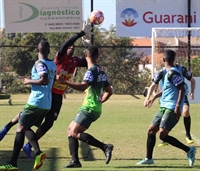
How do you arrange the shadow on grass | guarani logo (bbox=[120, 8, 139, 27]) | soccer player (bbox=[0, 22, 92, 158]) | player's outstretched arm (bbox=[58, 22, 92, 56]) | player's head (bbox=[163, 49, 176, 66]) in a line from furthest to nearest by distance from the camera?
guarani logo (bbox=[120, 8, 139, 27]), the shadow on grass, soccer player (bbox=[0, 22, 92, 158]), player's outstretched arm (bbox=[58, 22, 92, 56]), player's head (bbox=[163, 49, 176, 66])

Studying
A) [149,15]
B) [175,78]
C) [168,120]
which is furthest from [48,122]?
[149,15]

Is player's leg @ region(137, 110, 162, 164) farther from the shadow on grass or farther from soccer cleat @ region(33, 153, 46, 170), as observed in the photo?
soccer cleat @ region(33, 153, 46, 170)

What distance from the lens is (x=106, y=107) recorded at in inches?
780

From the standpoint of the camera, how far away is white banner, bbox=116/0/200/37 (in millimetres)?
23812

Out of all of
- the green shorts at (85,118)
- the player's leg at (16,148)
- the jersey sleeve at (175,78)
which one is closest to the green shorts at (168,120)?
the jersey sleeve at (175,78)

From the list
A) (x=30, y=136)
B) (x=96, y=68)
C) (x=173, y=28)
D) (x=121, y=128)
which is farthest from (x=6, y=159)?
(x=173, y=28)

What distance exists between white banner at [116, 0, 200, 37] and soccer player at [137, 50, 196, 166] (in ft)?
49.7

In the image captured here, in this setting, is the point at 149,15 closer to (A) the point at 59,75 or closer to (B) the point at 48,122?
(A) the point at 59,75

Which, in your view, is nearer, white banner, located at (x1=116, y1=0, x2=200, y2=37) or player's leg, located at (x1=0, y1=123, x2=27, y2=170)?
player's leg, located at (x1=0, y1=123, x2=27, y2=170)

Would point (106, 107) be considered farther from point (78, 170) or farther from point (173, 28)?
point (78, 170)

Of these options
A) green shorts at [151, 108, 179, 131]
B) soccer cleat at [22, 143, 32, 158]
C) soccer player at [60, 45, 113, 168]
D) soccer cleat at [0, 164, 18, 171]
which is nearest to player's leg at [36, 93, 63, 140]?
soccer cleat at [22, 143, 32, 158]

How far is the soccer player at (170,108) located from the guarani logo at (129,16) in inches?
595

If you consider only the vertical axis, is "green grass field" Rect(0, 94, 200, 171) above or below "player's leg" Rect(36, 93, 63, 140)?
below

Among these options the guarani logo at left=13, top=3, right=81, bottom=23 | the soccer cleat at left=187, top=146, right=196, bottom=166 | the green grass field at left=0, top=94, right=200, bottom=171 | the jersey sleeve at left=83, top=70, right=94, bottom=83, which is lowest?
the green grass field at left=0, top=94, right=200, bottom=171
